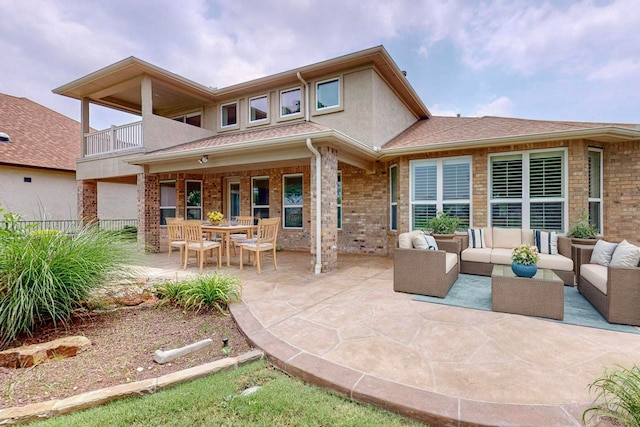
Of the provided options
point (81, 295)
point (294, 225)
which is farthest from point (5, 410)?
point (294, 225)

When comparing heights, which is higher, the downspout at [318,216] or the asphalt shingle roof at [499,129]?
the asphalt shingle roof at [499,129]

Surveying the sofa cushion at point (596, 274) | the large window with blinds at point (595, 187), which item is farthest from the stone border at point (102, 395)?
the large window with blinds at point (595, 187)

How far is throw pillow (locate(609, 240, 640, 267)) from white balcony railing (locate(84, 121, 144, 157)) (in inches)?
447

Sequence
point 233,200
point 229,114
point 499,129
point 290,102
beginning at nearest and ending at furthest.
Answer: point 499,129 → point 290,102 → point 229,114 → point 233,200

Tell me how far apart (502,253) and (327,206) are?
11.7ft

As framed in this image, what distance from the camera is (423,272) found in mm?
4652

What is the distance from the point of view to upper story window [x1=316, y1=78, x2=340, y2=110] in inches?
342

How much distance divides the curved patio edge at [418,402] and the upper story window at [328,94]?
7659mm

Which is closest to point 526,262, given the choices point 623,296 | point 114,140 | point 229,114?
point 623,296

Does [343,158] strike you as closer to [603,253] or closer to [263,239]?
[263,239]

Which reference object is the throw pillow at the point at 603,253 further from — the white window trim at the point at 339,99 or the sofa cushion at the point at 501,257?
the white window trim at the point at 339,99

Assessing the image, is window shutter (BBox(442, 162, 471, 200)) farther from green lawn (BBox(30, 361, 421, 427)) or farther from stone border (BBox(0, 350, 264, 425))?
stone border (BBox(0, 350, 264, 425))

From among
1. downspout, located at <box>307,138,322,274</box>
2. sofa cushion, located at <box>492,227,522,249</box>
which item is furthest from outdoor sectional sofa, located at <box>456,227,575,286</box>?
downspout, located at <box>307,138,322,274</box>

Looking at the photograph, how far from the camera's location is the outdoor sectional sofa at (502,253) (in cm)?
509
